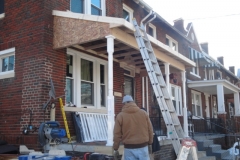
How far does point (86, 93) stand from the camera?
375 inches

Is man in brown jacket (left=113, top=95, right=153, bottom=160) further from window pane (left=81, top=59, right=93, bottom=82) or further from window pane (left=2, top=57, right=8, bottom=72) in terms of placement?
window pane (left=2, top=57, right=8, bottom=72)

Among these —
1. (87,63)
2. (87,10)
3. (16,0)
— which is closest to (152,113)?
(87,63)

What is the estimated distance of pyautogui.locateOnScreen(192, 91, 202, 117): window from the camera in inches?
785

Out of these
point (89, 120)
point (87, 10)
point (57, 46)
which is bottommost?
point (89, 120)

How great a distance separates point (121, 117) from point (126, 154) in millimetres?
671

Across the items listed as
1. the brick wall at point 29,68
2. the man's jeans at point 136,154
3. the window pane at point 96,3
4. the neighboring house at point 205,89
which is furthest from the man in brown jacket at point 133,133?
the neighboring house at point 205,89

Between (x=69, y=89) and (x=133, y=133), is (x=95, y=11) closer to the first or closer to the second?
(x=69, y=89)

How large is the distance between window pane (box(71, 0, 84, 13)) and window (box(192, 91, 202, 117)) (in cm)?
1262

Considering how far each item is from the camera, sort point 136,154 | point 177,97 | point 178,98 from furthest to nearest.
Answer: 1. point 178,98
2. point 177,97
3. point 136,154

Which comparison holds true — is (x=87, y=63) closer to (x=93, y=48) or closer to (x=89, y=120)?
(x=93, y=48)

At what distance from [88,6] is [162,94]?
15.3 ft

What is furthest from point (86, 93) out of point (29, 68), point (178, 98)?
point (178, 98)

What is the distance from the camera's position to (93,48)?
9.13 meters

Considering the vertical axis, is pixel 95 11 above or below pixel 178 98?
above
